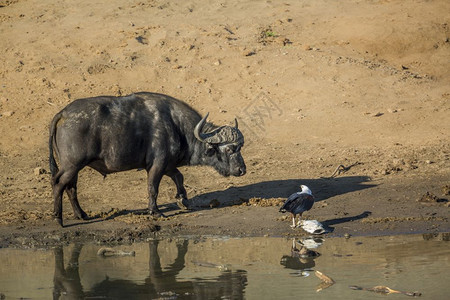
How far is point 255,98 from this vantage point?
694 inches

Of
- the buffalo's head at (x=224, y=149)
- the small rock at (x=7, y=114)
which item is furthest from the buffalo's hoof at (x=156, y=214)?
the small rock at (x=7, y=114)

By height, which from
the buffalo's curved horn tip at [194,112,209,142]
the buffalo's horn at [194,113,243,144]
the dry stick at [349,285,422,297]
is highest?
the buffalo's curved horn tip at [194,112,209,142]

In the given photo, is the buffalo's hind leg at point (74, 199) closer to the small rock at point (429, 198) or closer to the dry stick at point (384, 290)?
the small rock at point (429, 198)

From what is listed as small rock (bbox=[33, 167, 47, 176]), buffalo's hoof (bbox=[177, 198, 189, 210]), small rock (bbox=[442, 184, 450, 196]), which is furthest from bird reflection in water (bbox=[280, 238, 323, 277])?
small rock (bbox=[33, 167, 47, 176])

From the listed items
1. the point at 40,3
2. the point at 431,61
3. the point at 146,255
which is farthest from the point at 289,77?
the point at 146,255

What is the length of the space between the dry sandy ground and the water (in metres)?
0.68

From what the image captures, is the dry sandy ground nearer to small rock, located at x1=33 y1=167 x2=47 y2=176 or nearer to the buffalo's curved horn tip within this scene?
small rock, located at x1=33 y1=167 x2=47 y2=176

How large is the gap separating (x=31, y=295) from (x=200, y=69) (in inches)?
426

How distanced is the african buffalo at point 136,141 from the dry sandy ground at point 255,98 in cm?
61

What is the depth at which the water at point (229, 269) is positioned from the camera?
27.5 feet

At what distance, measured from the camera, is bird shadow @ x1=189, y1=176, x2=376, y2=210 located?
13.0 meters

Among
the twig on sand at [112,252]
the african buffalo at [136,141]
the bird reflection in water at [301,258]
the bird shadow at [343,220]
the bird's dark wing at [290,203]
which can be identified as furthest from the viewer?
the african buffalo at [136,141]

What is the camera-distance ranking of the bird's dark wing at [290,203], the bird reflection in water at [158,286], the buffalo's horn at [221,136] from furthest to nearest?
the buffalo's horn at [221,136] < the bird's dark wing at [290,203] < the bird reflection in water at [158,286]

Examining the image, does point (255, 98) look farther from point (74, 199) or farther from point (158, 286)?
point (158, 286)
